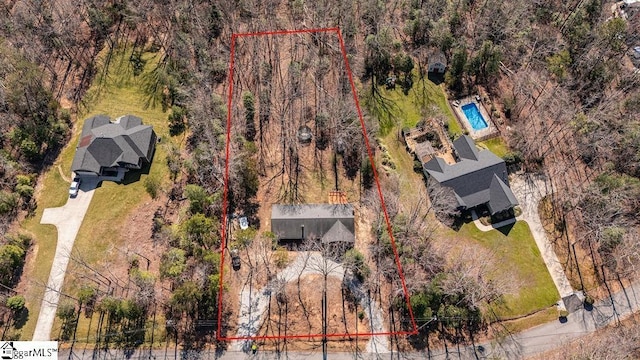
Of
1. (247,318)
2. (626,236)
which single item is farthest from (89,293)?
(626,236)

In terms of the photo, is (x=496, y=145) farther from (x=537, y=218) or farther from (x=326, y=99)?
(x=326, y=99)

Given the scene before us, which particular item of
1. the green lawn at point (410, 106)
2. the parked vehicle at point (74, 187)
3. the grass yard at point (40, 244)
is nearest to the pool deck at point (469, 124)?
the green lawn at point (410, 106)

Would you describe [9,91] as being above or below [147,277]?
above

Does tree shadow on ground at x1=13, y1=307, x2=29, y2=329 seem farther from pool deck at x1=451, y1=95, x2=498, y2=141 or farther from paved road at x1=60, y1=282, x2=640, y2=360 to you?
pool deck at x1=451, y1=95, x2=498, y2=141

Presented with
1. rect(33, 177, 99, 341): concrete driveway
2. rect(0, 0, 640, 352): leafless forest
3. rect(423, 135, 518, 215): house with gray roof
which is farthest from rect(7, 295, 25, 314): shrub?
rect(423, 135, 518, 215): house with gray roof

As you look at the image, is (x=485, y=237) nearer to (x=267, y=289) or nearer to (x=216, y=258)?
(x=267, y=289)

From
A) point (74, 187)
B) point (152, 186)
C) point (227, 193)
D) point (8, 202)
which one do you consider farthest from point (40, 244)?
point (227, 193)
